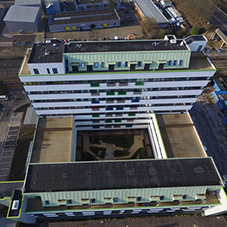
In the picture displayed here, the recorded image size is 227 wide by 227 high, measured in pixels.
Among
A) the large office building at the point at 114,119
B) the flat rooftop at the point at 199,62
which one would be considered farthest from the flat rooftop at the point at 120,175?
the flat rooftop at the point at 199,62

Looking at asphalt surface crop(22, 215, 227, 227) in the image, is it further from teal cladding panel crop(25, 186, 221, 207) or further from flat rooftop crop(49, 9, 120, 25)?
flat rooftop crop(49, 9, 120, 25)

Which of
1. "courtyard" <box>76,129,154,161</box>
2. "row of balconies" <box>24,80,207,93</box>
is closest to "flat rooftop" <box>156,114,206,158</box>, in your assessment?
"courtyard" <box>76,129,154,161</box>

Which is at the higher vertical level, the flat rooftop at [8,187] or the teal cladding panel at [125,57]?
the teal cladding panel at [125,57]

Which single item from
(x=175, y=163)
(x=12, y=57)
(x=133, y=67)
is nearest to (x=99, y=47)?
(x=133, y=67)

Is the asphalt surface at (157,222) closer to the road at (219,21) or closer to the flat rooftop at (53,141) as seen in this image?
the flat rooftop at (53,141)

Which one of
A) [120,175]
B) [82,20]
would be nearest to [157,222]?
[120,175]

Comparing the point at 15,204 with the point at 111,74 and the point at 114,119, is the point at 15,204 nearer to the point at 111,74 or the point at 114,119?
the point at 114,119
